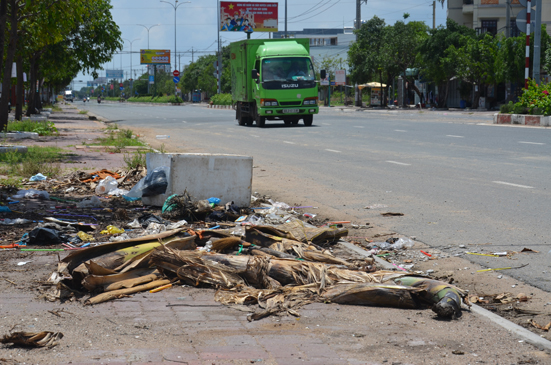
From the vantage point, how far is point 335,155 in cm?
1433

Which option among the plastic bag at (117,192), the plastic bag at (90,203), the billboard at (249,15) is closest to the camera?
the plastic bag at (90,203)

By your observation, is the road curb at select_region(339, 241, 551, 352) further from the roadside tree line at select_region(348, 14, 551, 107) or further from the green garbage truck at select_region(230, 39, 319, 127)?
the roadside tree line at select_region(348, 14, 551, 107)

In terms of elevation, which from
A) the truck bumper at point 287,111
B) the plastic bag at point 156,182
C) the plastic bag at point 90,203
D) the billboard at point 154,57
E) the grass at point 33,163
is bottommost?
the plastic bag at point 90,203

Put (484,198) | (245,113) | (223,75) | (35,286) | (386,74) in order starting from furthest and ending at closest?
1. (223,75)
2. (386,74)
3. (245,113)
4. (484,198)
5. (35,286)

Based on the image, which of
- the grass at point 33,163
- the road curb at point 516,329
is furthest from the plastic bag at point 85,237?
the grass at point 33,163

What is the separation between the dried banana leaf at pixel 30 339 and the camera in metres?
3.42

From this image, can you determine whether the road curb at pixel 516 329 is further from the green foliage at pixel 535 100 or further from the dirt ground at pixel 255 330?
the green foliage at pixel 535 100

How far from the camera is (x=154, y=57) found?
129875 millimetres

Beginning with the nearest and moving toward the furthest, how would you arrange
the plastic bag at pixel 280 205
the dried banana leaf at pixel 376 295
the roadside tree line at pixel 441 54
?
1. the dried banana leaf at pixel 376 295
2. the plastic bag at pixel 280 205
3. the roadside tree line at pixel 441 54

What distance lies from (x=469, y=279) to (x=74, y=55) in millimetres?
35372

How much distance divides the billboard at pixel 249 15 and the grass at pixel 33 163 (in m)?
62.0

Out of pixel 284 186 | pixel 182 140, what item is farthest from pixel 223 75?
pixel 284 186

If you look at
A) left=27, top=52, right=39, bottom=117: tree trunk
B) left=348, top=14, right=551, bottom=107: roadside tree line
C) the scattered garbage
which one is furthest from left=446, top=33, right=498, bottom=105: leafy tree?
the scattered garbage

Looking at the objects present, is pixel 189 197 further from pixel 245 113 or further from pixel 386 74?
pixel 386 74
